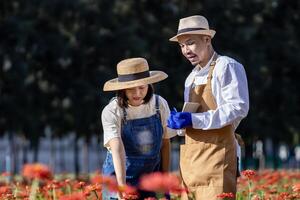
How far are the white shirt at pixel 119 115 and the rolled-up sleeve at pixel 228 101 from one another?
432mm

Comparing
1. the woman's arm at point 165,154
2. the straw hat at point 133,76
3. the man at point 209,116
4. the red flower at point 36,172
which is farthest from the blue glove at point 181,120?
the red flower at point 36,172

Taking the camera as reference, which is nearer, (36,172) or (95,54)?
(36,172)

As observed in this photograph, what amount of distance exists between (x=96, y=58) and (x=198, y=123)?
72.4 ft

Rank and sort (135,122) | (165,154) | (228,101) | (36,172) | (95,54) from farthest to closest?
1. (95,54)
2. (165,154)
3. (135,122)
4. (228,101)
5. (36,172)

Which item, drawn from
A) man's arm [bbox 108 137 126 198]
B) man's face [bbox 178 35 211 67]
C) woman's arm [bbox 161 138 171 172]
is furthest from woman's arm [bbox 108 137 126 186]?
man's face [bbox 178 35 211 67]

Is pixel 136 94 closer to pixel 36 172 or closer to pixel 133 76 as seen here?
pixel 133 76

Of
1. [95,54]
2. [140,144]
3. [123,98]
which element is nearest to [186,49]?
[123,98]

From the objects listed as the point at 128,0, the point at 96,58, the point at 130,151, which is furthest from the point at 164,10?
the point at 130,151

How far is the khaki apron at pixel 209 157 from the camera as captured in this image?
5.25m

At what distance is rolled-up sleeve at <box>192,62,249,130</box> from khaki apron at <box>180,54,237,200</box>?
0.11 metres

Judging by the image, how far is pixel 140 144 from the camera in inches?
219

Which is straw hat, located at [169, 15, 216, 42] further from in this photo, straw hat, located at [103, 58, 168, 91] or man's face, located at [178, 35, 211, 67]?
straw hat, located at [103, 58, 168, 91]

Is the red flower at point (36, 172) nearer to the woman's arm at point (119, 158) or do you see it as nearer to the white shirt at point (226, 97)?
the woman's arm at point (119, 158)

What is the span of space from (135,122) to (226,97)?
0.64 meters
